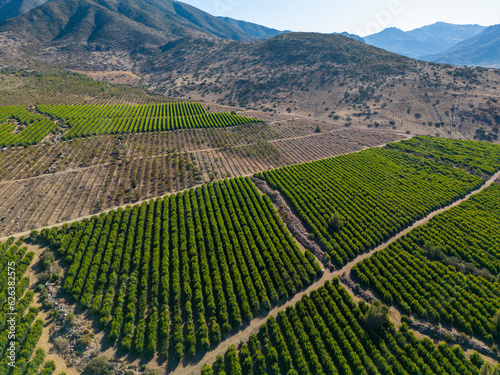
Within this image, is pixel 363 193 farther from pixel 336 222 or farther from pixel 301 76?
pixel 301 76

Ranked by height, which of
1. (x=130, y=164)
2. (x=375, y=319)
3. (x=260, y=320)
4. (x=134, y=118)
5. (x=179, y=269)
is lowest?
(x=179, y=269)

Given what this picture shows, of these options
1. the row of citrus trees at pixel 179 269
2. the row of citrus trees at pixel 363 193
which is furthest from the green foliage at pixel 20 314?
the row of citrus trees at pixel 363 193

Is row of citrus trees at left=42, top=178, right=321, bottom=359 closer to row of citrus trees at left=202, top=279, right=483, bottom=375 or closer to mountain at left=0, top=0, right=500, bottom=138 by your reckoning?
row of citrus trees at left=202, top=279, right=483, bottom=375

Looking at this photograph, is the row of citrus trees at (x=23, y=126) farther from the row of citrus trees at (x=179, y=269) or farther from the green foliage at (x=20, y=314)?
the row of citrus trees at (x=179, y=269)

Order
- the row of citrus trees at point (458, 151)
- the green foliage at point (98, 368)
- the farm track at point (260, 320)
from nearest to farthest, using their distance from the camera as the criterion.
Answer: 1. the green foliage at point (98, 368)
2. the farm track at point (260, 320)
3. the row of citrus trees at point (458, 151)

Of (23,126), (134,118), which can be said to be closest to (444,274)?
(134,118)

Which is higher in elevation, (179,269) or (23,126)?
(179,269)
